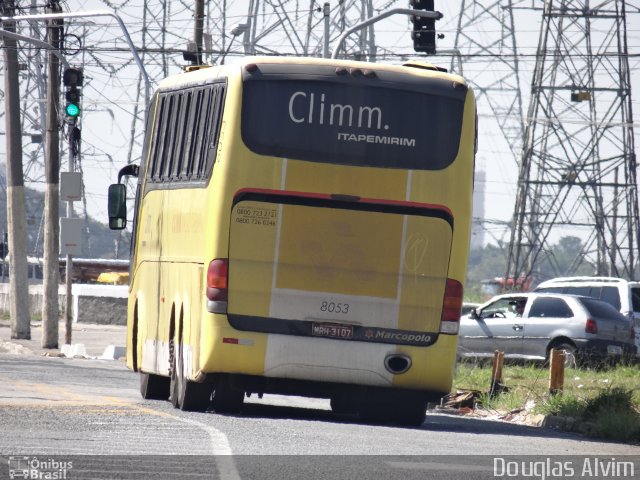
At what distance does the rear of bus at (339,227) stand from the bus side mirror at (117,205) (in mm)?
4805

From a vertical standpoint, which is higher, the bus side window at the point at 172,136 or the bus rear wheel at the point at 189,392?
the bus side window at the point at 172,136

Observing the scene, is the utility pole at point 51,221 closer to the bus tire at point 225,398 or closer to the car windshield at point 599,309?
the car windshield at point 599,309

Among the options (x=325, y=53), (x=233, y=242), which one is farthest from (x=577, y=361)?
(x=233, y=242)

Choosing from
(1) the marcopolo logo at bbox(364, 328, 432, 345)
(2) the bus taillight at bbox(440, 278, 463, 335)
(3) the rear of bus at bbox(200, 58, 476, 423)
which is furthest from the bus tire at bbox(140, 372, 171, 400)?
(2) the bus taillight at bbox(440, 278, 463, 335)

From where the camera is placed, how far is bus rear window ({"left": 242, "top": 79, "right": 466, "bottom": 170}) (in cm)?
1581

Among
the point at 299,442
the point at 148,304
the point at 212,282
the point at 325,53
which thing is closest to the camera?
the point at 299,442

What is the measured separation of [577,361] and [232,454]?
17237mm

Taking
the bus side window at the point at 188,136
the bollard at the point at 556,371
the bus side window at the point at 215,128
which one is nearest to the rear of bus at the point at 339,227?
the bus side window at the point at 215,128

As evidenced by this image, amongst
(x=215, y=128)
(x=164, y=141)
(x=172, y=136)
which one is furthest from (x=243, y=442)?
(x=164, y=141)

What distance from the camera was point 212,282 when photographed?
15680 mm

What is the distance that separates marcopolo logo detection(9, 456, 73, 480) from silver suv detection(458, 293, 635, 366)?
719 inches

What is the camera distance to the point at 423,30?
1142 inches

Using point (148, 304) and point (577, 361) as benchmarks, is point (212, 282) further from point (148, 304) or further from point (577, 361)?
point (577, 361)

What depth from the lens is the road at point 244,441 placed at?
11.1 m
